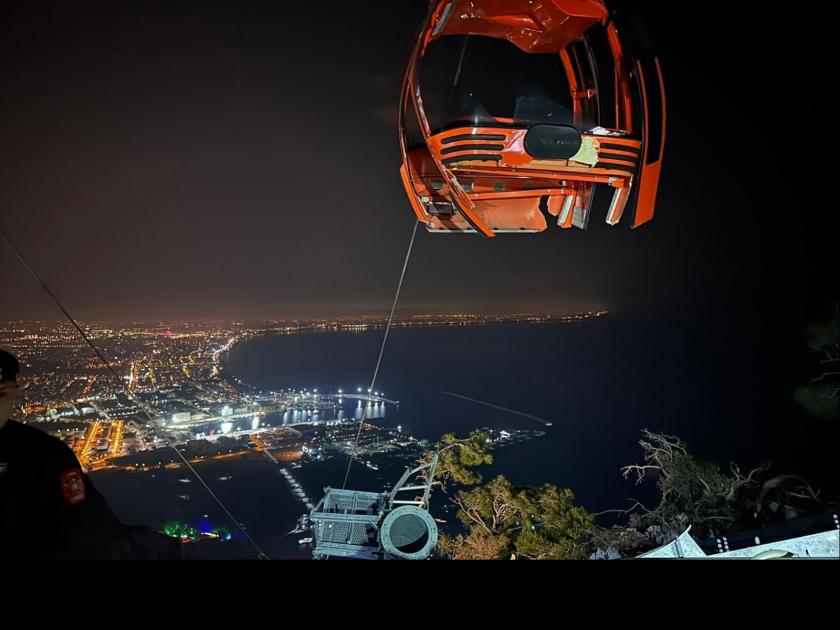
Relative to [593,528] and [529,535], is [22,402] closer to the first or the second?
[529,535]

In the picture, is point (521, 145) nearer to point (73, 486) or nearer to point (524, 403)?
point (73, 486)

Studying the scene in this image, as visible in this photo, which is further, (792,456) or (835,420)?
(792,456)

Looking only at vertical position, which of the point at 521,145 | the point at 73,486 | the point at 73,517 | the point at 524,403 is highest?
the point at 521,145

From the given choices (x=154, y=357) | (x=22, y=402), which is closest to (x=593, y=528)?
(x=154, y=357)

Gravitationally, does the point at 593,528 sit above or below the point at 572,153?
below

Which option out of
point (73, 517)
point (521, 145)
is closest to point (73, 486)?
point (73, 517)

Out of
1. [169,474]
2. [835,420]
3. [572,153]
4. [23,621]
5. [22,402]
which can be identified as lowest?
[169,474]

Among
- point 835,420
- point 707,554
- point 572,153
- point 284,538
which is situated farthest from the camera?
point 835,420
